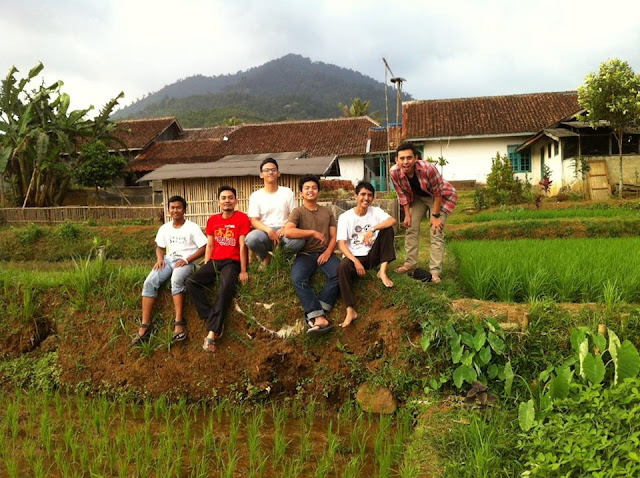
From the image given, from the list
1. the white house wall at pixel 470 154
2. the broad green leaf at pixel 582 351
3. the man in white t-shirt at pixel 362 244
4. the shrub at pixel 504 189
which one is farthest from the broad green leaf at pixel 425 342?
the white house wall at pixel 470 154

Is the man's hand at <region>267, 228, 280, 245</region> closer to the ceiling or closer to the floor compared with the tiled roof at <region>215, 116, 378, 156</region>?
closer to the floor

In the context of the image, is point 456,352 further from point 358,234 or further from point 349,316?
point 358,234

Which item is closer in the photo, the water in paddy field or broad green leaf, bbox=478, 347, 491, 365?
the water in paddy field

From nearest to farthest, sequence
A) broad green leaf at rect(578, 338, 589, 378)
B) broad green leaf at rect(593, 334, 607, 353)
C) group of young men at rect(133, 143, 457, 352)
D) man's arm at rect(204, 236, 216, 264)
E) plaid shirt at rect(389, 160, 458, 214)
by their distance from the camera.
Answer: broad green leaf at rect(578, 338, 589, 378), broad green leaf at rect(593, 334, 607, 353), group of young men at rect(133, 143, 457, 352), man's arm at rect(204, 236, 216, 264), plaid shirt at rect(389, 160, 458, 214)

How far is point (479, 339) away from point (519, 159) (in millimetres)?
17204

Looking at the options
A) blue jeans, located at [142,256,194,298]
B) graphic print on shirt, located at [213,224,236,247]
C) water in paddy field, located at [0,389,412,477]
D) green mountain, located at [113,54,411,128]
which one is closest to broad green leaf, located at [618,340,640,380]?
water in paddy field, located at [0,389,412,477]

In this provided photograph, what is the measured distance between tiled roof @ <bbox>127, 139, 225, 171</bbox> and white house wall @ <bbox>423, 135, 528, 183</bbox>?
10.6 m

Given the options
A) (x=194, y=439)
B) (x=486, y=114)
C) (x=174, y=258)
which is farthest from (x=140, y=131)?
(x=194, y=439)

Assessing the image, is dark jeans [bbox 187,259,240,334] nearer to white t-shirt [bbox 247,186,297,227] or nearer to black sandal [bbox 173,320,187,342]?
black sandal [bbox 173,320,187,342]

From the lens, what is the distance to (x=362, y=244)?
182 inches

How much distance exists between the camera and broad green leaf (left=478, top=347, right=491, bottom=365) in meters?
3.72

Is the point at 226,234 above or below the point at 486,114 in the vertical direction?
below

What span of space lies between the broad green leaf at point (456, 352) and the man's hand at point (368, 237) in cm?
Result: 128

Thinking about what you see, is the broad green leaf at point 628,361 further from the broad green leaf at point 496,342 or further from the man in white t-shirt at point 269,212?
the man in white t-shirt at point 269,212
